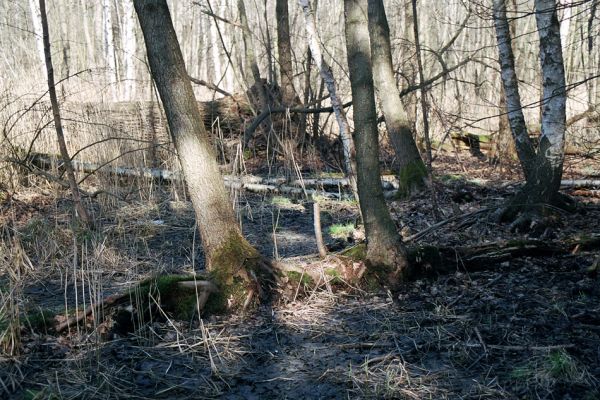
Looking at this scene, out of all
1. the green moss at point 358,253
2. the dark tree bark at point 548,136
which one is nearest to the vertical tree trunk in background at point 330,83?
the green moss at point 358,253

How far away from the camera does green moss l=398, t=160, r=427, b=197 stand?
7.49m

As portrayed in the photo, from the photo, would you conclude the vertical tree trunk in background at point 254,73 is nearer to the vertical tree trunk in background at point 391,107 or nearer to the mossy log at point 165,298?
the vertical tree trunk in background at point 391,107

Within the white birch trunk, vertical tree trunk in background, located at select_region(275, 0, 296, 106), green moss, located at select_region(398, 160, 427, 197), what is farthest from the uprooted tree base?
vertical tree trunk in background, located at select_region(275, 0, 296, 106)

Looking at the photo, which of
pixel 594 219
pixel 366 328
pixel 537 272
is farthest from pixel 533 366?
pixel 594 219

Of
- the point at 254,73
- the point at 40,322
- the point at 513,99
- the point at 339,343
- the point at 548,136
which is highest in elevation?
the point at 254,73

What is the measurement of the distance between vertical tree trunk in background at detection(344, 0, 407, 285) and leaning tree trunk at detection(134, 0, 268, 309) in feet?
2.86

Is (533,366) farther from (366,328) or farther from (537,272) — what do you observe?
(537,272)

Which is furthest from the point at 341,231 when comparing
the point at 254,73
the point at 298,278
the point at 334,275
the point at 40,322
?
the point at 254,73

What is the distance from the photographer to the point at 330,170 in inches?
401

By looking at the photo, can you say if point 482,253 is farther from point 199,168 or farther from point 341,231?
point 199,168

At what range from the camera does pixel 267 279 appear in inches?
158

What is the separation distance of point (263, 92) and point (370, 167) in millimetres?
6787

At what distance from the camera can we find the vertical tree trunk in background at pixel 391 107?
7.54 metres

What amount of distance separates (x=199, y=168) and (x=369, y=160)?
123 centimetres
